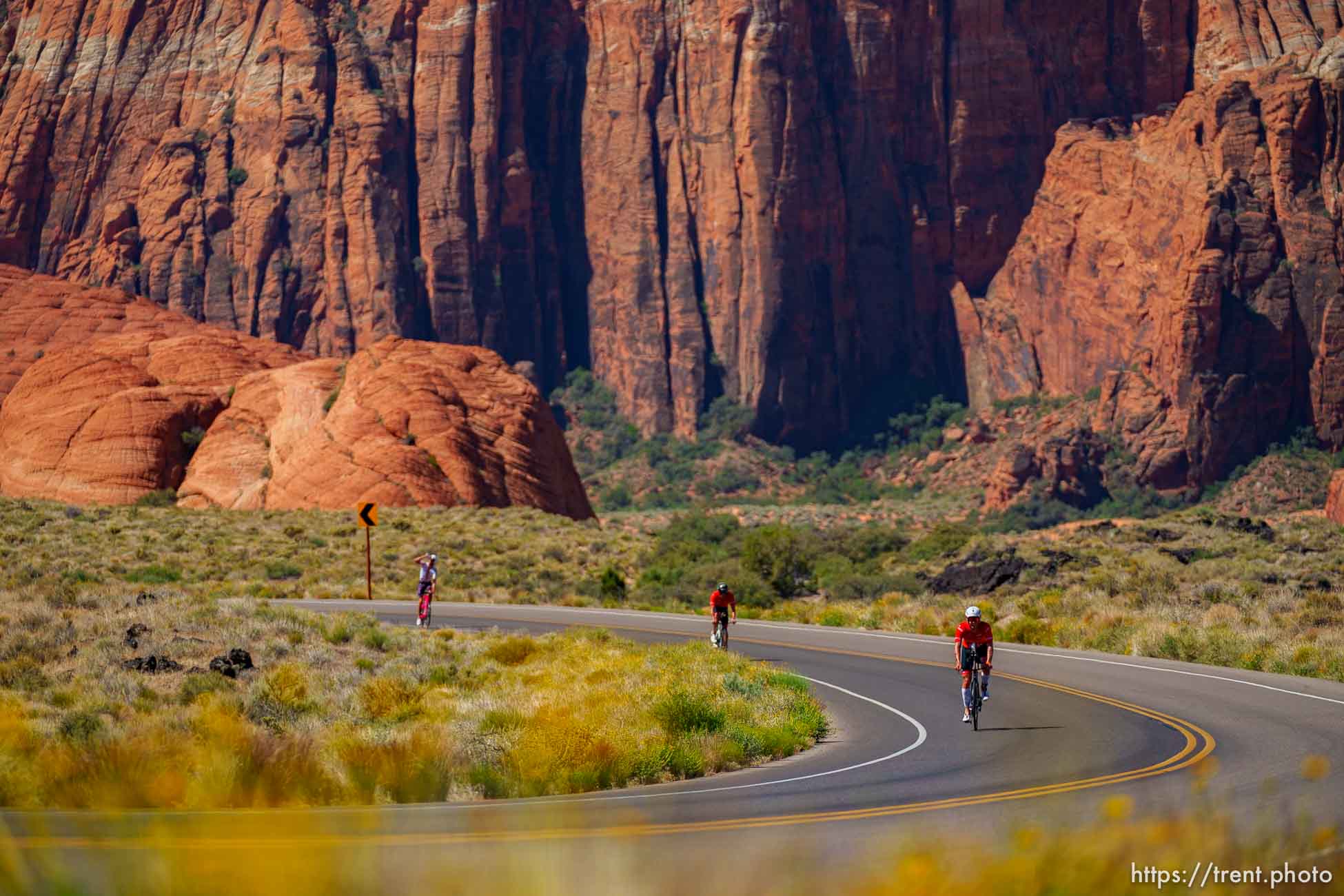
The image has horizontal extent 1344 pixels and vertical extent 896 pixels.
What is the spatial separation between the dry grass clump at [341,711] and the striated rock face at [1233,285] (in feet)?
225

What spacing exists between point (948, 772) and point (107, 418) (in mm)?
56803

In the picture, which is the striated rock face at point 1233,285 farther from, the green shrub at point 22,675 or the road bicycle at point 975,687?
the green shrub at point 22,675

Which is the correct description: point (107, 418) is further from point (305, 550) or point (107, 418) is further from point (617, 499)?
point (617, 499)

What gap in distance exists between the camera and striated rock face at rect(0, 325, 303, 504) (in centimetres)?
6109

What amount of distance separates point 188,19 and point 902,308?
62707mm

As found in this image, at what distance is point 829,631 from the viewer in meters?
33.6

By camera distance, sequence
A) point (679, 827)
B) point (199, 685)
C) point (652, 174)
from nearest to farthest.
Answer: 1. point (679, 827)
2. point (199, 685)
3. point (652, 174)

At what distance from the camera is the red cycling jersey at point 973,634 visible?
17.8 metres

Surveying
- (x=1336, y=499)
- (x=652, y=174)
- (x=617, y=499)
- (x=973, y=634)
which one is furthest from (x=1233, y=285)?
(x=973, y=634)

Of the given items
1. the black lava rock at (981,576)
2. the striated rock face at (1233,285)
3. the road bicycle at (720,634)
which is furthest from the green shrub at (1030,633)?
the striated rock face at (1233,285)

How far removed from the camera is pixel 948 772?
1387cm

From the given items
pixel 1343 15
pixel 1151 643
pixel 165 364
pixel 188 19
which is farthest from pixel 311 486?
pixel 1343 15

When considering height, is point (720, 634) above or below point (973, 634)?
below

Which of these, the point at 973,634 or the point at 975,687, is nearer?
the point at 975,687
